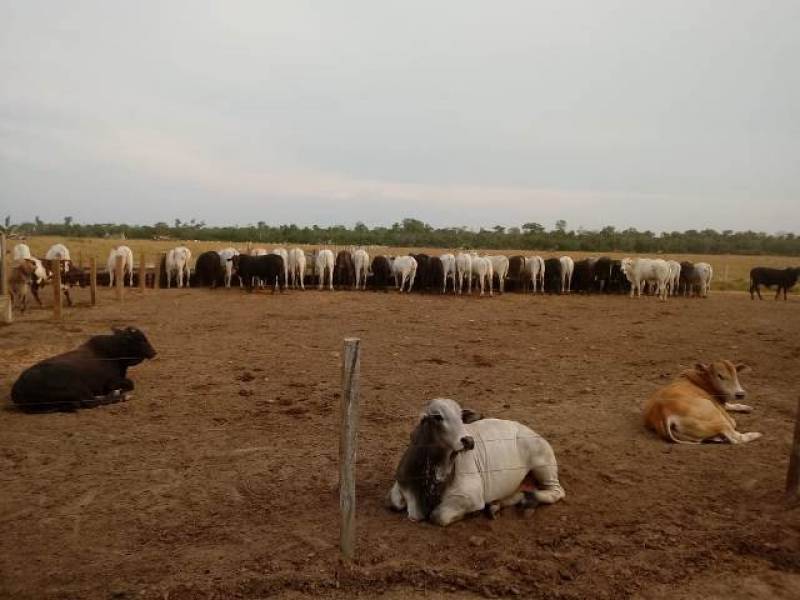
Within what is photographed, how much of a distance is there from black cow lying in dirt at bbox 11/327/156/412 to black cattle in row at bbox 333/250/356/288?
15.2 m

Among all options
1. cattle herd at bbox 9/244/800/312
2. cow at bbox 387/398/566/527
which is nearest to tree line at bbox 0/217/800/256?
cattle herd at bbox 9/244/800/312

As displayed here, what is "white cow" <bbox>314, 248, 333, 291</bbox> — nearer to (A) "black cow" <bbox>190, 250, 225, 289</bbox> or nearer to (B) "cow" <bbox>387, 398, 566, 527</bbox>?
(A) "black cow" <bbox>190, 250, 225, 289</bbox>

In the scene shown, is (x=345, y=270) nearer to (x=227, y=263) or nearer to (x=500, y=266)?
(x=227, y=263)

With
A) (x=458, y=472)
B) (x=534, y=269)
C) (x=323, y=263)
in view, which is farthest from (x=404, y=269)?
(x=458, y=472)

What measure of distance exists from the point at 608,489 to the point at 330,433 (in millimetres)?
2791

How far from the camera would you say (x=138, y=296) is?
17.6 metres

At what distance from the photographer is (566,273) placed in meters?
24.3

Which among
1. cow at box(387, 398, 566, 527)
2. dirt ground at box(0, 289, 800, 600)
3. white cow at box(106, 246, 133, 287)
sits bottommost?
dirt ground at box(0, 289, 800, 600)

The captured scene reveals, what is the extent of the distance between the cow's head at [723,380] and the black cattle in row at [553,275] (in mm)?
17217

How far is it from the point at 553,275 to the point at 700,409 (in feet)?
59.9

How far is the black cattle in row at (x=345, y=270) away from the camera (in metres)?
23.2

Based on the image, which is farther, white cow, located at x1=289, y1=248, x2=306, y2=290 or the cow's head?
white cow, located at x1=289, y1=248, x2=306, y2=290

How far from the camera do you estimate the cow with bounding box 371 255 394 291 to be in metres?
23.0

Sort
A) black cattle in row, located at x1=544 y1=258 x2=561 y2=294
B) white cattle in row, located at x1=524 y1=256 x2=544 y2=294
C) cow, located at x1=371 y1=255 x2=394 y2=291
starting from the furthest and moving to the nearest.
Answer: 1. black cattle in row, located at x1=544 y1=258 x2=561 y2=294
2. white cattle in row, located at x1=524 y1=256 x2=544 y2=294
3. cow, located at x1=371 y1=255 x2=394 y2=291
